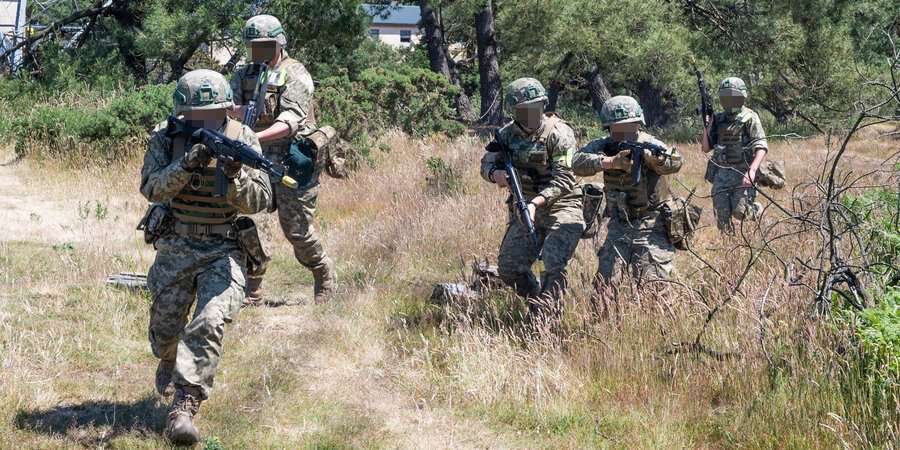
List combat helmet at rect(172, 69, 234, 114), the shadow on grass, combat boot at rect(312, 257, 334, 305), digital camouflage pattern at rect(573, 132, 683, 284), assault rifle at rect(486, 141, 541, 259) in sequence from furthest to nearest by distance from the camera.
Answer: combat boot at rect(312, 257, 334, 305) < digital camouflage pattern at rect(573, 132, 683, 284) < assault rifle at rect(486, 141, 541, 259) < the shadow on grass < combat helmet at rect(172, 69, 234, 114)

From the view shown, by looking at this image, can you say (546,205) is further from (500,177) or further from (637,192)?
(637,192)

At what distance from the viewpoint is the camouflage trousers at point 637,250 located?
612 centimetres

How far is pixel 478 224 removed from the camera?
9.12 m

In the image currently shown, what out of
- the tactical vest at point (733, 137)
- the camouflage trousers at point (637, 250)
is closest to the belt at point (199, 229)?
the camouflage trousers at point (637, 250)

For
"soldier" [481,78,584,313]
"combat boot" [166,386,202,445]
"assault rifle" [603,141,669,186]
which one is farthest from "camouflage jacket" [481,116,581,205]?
"combat boot" [166,386,202,445]

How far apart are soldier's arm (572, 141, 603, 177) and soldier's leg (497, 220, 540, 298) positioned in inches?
21.1

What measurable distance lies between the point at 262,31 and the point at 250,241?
7.60 feet

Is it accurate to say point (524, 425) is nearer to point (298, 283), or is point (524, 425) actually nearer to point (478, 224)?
point (298, 283)

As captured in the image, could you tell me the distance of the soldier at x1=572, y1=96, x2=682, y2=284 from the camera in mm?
6062

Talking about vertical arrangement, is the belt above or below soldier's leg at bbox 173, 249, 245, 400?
above

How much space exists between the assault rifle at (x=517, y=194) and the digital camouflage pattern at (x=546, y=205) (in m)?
0.03

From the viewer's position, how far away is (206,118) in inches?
180

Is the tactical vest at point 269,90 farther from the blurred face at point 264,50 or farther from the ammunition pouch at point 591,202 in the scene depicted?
the ammunition pouch at point 591,202

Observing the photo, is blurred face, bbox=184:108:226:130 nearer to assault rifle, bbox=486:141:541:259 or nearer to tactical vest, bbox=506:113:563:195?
assault rifle, bbox=486:141:541:259
